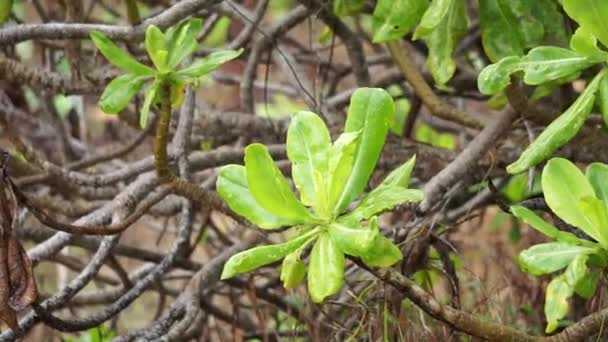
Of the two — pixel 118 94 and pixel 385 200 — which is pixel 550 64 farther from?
pixel 118 94

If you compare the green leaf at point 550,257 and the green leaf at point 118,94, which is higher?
the green leaf at point 118,94

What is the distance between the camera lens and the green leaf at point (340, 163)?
0.68m

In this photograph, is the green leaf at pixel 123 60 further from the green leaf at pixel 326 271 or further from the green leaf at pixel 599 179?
the green leaf at pixel 599 179

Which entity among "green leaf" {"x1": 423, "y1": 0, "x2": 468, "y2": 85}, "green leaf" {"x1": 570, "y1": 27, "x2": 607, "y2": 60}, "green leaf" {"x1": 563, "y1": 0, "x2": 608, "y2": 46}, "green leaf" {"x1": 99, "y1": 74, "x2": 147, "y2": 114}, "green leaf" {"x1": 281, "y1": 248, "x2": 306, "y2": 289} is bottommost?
"green leaf" {"x1": 281, "y1": 248, "x2": 306, "y2": 289}

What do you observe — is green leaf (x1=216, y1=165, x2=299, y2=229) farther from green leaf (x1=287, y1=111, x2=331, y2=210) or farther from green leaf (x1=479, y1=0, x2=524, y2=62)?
green leaf (x1=479, y1=0, x2=524, y2=62)

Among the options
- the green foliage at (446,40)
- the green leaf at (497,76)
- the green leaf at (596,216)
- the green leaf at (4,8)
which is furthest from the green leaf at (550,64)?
the green leaf at (4,8)

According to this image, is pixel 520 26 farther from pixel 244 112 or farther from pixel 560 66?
pixel 244 112

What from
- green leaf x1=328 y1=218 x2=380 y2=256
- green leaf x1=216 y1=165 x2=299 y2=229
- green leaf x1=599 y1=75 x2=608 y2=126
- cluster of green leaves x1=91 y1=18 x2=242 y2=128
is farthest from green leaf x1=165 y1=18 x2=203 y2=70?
green leaf x1=599 y1=75 x2=608 y2=126

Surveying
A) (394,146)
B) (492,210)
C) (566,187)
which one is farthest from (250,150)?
(492,210)

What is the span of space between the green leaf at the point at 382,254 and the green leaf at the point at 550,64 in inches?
7.7

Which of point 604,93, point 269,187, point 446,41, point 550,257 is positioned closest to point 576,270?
point 550,257

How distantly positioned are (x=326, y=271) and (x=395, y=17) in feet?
1.14

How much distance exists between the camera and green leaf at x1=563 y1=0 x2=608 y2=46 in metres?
0.72

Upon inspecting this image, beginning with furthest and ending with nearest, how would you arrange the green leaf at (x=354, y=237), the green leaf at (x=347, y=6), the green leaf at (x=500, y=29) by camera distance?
1. the green leaf at (x=347, y=6)
2. the green leaf at (x=500, y=29)
3. the green leaf at (x=354, y=237)
